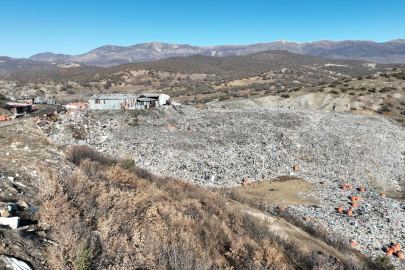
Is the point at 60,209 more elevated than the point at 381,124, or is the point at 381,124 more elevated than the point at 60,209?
the point at 60,209

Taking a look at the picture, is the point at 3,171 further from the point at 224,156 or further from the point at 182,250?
the point at 224,156

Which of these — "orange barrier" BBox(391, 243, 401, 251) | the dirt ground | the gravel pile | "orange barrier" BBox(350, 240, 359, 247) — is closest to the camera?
"orange barrier" BBox(391, 243, 401, 251)

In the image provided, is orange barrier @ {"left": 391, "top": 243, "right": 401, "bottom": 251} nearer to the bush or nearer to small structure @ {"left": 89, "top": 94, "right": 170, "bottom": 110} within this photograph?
the bush

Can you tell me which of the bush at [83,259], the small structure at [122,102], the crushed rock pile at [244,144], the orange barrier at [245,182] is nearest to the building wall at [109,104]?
the small structure at [122,102]

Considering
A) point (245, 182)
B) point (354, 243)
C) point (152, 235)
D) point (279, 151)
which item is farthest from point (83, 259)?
point (279, 151)

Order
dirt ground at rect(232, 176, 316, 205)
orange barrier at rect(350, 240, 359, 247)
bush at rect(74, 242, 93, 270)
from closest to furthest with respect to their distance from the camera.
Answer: bush at rect(74, 242, 93, 270) → orange barrier at rect(350, 240, 359, 247) → dirt ground at rect(232, 176, 316, 205)

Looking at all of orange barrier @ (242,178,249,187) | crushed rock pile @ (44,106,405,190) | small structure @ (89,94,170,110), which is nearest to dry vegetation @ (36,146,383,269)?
orange barrier @ (242,178,249,187)

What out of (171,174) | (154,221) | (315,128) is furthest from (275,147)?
(154,221)

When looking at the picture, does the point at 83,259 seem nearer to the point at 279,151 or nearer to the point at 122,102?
the point at 279,151
